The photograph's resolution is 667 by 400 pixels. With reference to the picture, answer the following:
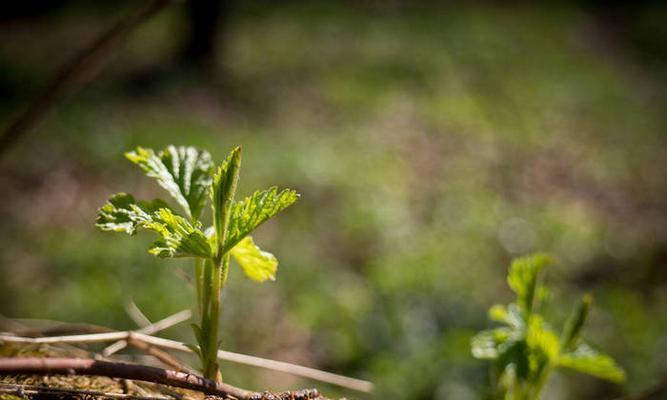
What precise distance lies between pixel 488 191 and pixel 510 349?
528cm

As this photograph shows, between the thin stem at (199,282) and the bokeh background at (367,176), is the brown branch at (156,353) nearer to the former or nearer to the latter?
the thin stem at (199,282)

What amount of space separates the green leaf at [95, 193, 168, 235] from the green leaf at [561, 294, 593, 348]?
1.84ft

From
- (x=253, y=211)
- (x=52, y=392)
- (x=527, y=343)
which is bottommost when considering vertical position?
(x=52, y=392)

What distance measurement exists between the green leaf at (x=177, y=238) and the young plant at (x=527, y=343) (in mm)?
399

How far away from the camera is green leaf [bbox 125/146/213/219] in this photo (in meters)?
0.74

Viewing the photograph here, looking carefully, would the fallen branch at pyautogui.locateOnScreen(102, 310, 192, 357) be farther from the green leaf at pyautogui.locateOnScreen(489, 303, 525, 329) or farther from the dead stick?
the green leaf at pyautogui.locateOnScreen(489, 303, 525, 329)

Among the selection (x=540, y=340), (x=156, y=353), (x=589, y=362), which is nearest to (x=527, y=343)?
(x=540, y=340)

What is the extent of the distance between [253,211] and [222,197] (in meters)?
0.04

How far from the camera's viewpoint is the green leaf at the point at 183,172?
738 mm

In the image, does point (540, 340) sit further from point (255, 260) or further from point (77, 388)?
point (77, 388)

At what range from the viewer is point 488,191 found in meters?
5.91

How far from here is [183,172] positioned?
0.77 m

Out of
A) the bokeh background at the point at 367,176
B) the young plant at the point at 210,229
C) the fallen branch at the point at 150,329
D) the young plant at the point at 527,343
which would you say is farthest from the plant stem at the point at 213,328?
the bokeh background at the point at 367,176

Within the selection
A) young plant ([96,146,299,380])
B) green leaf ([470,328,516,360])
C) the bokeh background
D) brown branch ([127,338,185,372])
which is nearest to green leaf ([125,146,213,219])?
young plant ([96,146,299,380])
